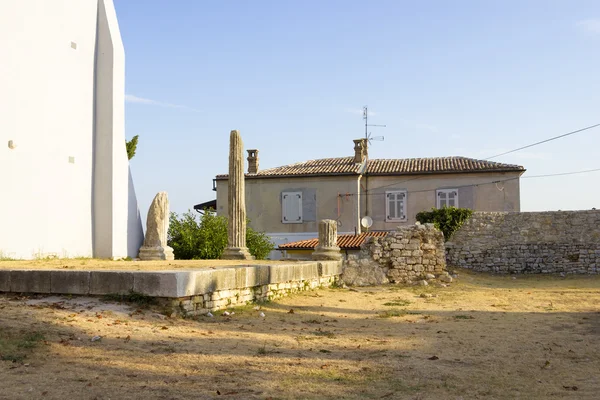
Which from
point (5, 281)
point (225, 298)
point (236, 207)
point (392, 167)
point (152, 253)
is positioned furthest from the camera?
point (392, 167)

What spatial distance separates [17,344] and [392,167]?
84.6ft

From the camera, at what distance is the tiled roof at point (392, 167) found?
28.3 metres

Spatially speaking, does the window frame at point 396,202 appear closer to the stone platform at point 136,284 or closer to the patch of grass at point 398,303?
the patch of grass at point 398,303

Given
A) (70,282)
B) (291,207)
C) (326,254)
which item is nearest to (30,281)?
(70,282)

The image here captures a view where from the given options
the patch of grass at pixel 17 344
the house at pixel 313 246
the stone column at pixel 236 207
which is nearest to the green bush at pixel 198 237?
the stone column at pixel 236 207

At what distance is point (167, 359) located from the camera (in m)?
5.66

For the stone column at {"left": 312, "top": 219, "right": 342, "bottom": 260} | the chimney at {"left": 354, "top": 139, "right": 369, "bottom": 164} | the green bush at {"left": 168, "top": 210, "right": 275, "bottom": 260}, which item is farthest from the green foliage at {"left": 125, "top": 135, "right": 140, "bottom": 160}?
the chimney at {"left": 354, "top": 139, "right": 369, "bottom": 164}

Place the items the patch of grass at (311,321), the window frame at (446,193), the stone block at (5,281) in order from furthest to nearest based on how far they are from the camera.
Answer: the window frame at (446,193) < the patch of grass at (311,321) < the stone block at (5,281)

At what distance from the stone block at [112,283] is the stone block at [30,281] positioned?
0.62 m

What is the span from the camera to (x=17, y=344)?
18.1 feet

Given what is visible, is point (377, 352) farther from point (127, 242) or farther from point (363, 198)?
point (363, 198)

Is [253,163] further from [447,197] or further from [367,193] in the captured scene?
[447,197]

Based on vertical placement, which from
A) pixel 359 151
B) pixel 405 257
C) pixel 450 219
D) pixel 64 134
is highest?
pixel 359 151

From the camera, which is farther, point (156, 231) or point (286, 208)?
point (286, 208)
